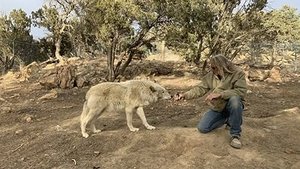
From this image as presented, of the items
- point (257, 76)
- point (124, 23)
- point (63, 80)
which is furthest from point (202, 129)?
point (257, 76)

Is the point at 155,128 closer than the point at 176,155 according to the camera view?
No

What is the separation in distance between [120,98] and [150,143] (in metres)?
0.94

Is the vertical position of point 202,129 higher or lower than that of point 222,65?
lower

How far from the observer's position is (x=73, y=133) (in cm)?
730

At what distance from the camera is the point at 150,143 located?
253 inches

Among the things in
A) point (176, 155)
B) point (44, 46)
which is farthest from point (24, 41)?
point (176, 155)

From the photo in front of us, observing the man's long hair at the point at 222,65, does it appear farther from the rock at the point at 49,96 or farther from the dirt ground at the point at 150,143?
the rock at the point at 49,96

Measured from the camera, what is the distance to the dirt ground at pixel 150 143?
5.84 m

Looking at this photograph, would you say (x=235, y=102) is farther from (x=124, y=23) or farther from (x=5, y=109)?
(x=124, y=23)

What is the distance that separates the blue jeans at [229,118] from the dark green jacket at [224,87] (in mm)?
84

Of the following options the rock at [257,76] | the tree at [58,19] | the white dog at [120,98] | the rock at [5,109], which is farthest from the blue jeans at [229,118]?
the tree at [58,19]

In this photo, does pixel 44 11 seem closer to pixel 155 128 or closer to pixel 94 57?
pixel 94 57

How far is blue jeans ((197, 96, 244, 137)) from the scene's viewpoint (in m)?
6.16

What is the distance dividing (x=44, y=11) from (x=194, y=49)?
1151 cm
